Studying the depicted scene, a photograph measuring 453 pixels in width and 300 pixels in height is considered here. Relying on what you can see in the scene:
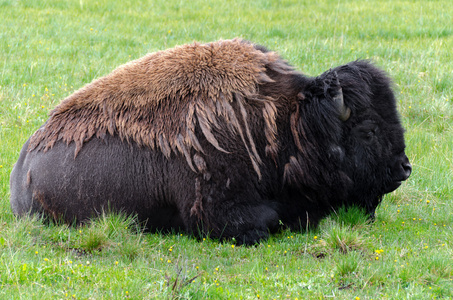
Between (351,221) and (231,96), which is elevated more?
(231,96)

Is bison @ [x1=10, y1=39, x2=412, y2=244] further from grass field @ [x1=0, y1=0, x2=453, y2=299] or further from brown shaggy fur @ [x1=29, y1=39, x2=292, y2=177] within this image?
grass field @ [x1=0, y1=0, x2=453, y2=299]

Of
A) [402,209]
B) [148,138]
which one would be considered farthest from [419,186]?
[148,138]

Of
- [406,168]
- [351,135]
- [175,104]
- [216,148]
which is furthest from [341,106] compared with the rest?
[175,104]

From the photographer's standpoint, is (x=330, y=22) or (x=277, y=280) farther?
(x=330, y=22)

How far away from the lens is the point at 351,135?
5.55 m

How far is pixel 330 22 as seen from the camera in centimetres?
1337

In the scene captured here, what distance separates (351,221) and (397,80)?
4.98m

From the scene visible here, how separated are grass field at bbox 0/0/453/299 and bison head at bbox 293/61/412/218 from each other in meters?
0.32

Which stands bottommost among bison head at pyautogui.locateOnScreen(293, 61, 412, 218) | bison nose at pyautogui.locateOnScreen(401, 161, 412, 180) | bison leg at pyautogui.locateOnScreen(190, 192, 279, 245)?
bison leg at pyautogui.locateOnScreen(190, 192, 279, 245)

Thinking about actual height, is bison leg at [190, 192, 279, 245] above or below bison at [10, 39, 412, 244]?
below

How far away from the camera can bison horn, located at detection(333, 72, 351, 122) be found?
5.39 m

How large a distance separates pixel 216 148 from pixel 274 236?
0.99m

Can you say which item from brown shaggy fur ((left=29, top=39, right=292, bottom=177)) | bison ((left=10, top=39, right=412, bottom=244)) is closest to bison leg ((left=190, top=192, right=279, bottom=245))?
bison ((left=10, top=39, right=412, bottom=244))

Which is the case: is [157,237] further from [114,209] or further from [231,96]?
[231,96]
